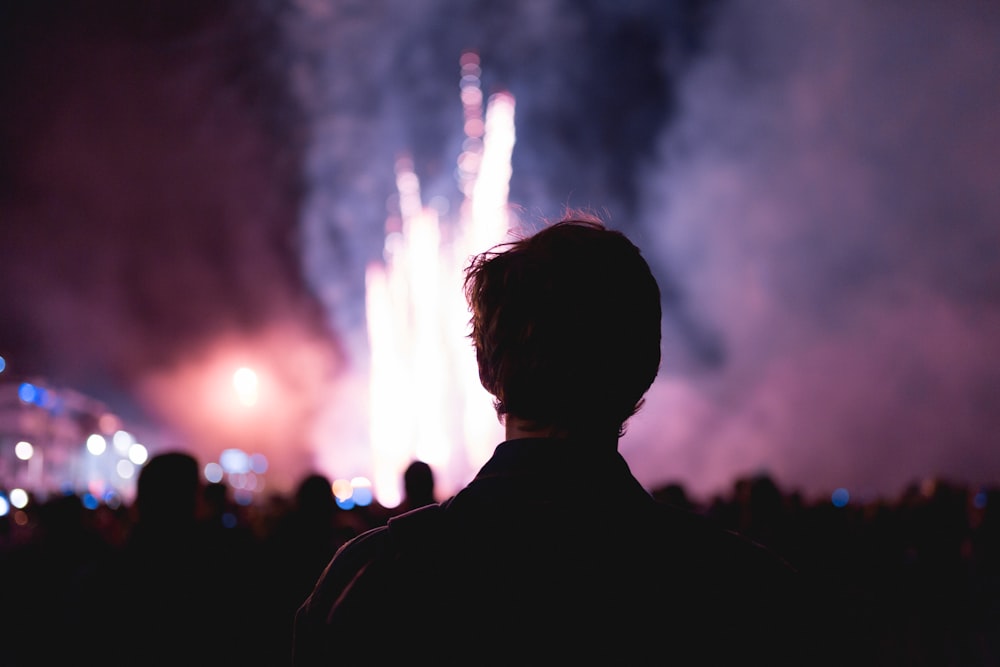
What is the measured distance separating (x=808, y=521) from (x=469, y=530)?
699 cm

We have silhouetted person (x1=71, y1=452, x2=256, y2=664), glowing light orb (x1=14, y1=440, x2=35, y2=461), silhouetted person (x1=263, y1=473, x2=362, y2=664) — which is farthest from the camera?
glowing light orb (x1=14, y1=440, x2=35, y2=461)

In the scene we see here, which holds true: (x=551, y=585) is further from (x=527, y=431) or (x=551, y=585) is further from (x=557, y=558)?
(x=527, y=431)

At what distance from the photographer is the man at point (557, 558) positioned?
1583mm

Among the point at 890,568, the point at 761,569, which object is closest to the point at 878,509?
the point at 890,568

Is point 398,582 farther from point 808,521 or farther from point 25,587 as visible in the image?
point 25,587

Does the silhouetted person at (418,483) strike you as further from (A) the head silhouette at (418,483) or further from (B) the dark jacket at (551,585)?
(B) the dark jacket at (551,585)

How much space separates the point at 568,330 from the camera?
69.5 inches

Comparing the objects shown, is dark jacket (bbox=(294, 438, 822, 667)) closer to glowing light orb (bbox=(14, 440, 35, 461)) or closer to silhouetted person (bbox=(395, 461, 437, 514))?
silhouetted person (bbox=(395, 461, 437, 514))

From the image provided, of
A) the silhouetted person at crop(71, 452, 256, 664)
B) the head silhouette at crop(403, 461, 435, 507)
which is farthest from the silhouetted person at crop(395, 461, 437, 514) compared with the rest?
the silhouetted person at crop(71, 452, 256, 664)

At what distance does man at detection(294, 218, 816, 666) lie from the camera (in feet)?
5.19

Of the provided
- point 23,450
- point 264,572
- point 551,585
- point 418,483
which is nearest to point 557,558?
point 551,585

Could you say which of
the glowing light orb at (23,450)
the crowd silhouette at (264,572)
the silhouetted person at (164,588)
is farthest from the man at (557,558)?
the glowing light orb at (23,450)

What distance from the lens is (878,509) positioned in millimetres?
11625

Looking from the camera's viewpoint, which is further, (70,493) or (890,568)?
(890,568)
